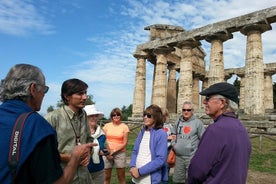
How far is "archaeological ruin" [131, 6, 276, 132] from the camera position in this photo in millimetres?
19188

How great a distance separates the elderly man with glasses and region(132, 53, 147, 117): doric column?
77.5 feet

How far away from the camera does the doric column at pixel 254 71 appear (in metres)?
19.2

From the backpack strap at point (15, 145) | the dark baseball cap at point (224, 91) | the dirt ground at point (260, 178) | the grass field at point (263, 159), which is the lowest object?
the dirt ground at point (260, 178)

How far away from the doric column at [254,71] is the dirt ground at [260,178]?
11.3 metres

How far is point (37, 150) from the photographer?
68.3 inches

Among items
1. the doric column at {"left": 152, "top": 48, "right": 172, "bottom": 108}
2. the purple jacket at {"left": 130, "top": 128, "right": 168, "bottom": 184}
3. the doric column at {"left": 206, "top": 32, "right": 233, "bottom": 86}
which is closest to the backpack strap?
the purple jacket at {"left": 130, "top": 128, "right": 168, "bottom": 184}

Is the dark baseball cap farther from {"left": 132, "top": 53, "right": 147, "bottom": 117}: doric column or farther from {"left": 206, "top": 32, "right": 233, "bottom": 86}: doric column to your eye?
{"left": 132, "top": 53, "right": 147, "bottom": 117}: doric column

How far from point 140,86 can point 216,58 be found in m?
9.75

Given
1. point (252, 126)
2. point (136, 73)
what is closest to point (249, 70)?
point (252, 126)

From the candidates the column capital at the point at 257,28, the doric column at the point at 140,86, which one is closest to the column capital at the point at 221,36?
the column capital at the point at 257,28

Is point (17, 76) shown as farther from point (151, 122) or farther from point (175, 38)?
point (175, 38)

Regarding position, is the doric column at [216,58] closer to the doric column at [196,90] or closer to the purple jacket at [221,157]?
the doric column at [196,90]

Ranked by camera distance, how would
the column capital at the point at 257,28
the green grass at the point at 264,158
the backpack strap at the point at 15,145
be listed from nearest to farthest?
1. the backpack strap at the point at 15,145
2. the green grass at the point at 264,158
3. the column capital at the point at 257,28

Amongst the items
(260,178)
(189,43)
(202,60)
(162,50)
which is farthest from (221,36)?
(260,178)
